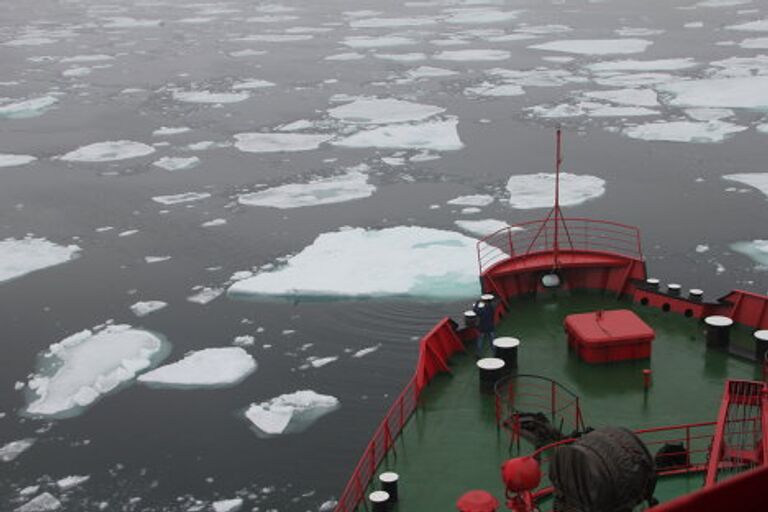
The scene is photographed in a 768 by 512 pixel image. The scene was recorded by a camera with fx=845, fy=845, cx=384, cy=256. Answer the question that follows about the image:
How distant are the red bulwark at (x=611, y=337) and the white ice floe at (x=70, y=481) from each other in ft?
19.4

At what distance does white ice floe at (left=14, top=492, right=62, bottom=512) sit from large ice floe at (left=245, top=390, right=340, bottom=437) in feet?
8.33

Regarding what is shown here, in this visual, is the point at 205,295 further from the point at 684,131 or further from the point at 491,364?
the point at 684,131

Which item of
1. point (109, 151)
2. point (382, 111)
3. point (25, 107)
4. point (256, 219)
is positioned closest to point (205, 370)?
point (256, 219)

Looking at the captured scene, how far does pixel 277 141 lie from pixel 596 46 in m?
22.7

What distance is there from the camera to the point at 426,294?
48.6 ft

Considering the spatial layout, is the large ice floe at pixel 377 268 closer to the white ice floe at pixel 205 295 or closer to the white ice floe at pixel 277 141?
the white ice floe at pixel 205 295

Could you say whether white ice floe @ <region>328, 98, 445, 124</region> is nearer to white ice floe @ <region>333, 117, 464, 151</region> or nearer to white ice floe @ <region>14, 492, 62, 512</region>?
white ice floe @ <region>333, 117, 464, 151</region>

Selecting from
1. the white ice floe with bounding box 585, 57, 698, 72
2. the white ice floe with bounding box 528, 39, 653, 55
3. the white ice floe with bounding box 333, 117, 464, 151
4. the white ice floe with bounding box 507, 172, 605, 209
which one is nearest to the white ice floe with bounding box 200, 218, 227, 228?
the white ice floe with bounding box 507, 172, 605, 209

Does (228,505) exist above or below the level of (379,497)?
below

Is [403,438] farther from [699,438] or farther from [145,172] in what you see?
[145,172]

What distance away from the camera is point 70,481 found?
32.6ft

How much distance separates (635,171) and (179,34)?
38868 mm

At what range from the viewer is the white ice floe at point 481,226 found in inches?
699

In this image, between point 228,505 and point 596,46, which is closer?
point 228,505
